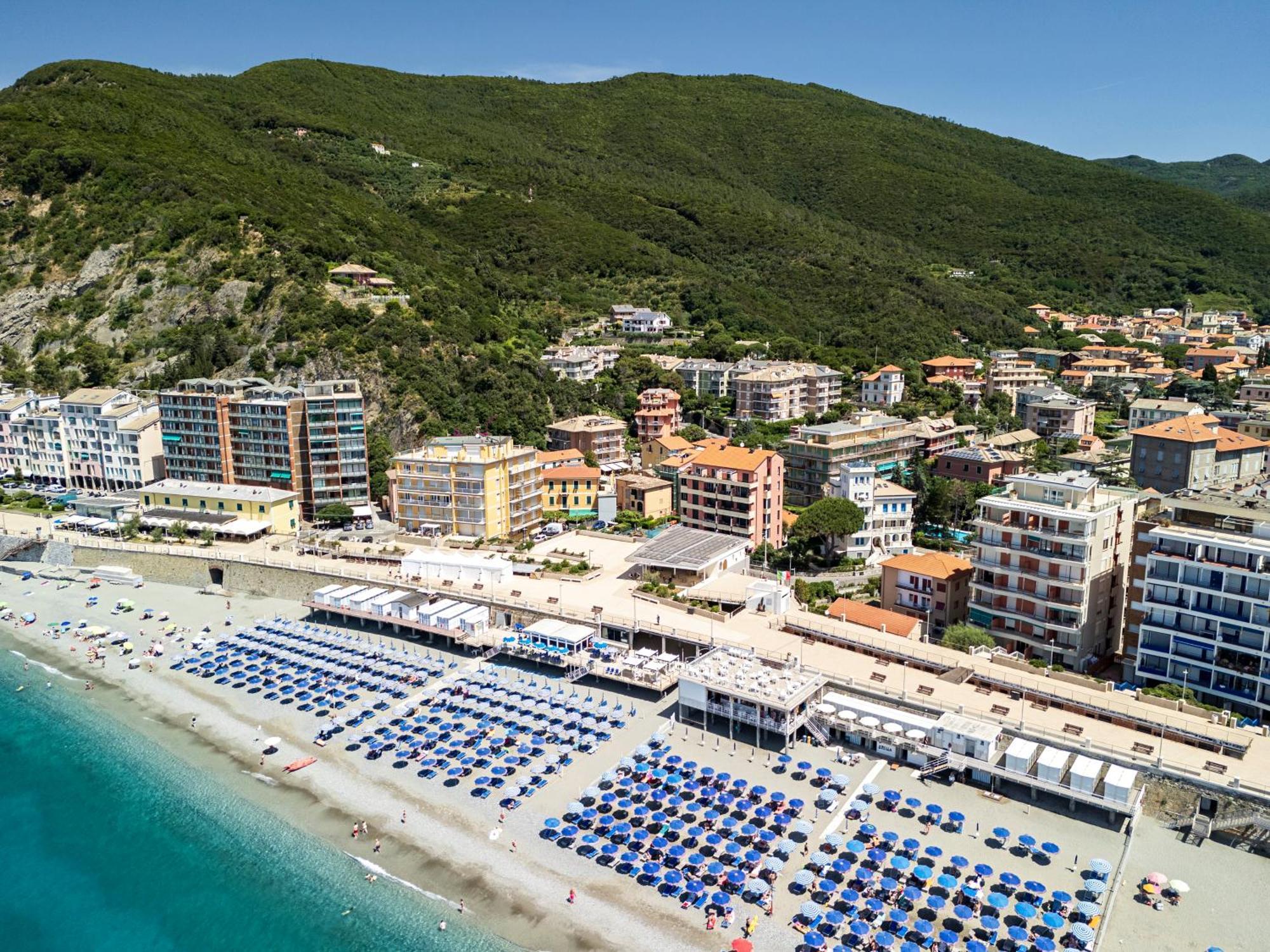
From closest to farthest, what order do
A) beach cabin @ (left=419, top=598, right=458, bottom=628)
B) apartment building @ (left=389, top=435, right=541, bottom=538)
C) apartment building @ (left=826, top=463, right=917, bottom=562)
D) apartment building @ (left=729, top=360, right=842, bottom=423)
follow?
1. beach cabin @ (left=419, top=598, right=458, bottom=628)
2. apartment building @ (left=826, top=463, right=917, bottom=562)
3. apartment building @ (left=389, top=435, right=541, bottom=538)
4. apartment building @ (left=729, top=360, right=842, bottom=423)

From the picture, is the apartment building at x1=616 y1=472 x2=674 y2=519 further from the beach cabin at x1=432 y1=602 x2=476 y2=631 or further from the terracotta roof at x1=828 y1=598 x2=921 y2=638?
the terracotta roof at x1=828 y1=598 x2=921 y2=638

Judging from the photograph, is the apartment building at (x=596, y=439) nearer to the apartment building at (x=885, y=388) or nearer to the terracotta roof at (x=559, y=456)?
the terracotta roof at (x=559, y=456)

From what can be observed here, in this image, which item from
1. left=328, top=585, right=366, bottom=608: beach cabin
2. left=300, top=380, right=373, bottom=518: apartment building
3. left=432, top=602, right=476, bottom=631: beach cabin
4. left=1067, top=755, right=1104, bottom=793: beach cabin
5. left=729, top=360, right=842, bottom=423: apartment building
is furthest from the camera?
left=729, top=360, right=842, bottom=423: apartment building

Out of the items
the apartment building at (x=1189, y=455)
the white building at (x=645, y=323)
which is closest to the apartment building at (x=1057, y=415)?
the apartment building at (x=1189, y=455)

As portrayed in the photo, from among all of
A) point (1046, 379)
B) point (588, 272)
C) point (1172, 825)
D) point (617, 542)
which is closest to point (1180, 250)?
point (1046, 379)

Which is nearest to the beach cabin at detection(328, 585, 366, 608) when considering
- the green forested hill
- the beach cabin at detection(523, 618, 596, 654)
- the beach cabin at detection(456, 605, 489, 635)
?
the beach cabin at detection(456, 605, 489, 635)

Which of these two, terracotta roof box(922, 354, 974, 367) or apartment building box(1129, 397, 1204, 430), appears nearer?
apartment building box(1129, 397, 1204, 430)

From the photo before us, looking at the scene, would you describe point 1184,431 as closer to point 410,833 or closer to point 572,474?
point 572,474

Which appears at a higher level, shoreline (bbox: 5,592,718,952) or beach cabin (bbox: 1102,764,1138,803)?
beach cabin (bbox: 1102,764,1138,803)
